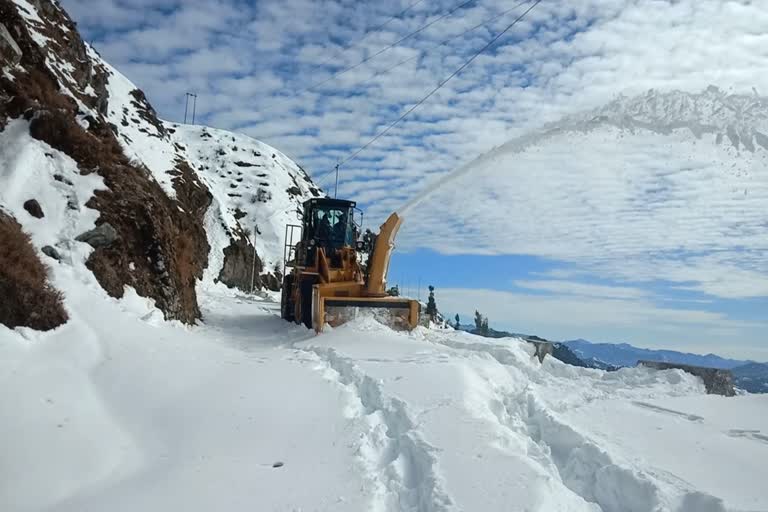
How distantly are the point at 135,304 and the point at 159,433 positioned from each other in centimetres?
649

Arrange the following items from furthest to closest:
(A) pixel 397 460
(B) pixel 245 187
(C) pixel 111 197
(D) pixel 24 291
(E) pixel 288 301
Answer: (B) pixel 245 187
(E) pixel 288 301
(C) pixel 111 197
(D) pixel 24 291
(A) pixel 397 460

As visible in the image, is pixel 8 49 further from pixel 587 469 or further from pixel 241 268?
pixel 241 268

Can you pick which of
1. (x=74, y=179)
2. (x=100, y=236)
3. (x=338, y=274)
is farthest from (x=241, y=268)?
(x=100, y=236)

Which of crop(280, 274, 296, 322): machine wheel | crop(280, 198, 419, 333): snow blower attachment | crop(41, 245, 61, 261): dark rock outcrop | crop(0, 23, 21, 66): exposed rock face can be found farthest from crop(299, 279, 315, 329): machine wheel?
crop(0, 23, 21, 66): exposed rock face

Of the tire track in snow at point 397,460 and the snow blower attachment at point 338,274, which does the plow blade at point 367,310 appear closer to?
the snow blower attachment at point 338,274

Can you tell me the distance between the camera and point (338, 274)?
14938 mm

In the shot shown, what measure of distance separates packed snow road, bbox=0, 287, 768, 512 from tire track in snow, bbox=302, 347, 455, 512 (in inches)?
0.7

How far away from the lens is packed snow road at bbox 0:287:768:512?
370cm

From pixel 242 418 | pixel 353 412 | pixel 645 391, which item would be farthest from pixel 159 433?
pixel 645 391

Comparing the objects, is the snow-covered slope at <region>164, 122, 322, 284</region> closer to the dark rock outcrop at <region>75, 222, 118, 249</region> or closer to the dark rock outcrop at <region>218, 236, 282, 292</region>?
the dark rock outcrop at <region>218, 236, 282, 292</region>

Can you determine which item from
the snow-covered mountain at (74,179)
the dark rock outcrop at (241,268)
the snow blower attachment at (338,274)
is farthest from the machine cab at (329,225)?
the dark rock outcrop at (241,268)

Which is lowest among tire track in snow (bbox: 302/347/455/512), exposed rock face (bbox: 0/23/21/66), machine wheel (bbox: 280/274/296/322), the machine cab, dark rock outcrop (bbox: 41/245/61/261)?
tire track in snow (bbox: 302/347/455/512)

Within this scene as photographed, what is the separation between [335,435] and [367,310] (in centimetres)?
804

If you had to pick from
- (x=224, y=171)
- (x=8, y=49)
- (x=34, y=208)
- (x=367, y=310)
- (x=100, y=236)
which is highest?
(x=224, y=171)
